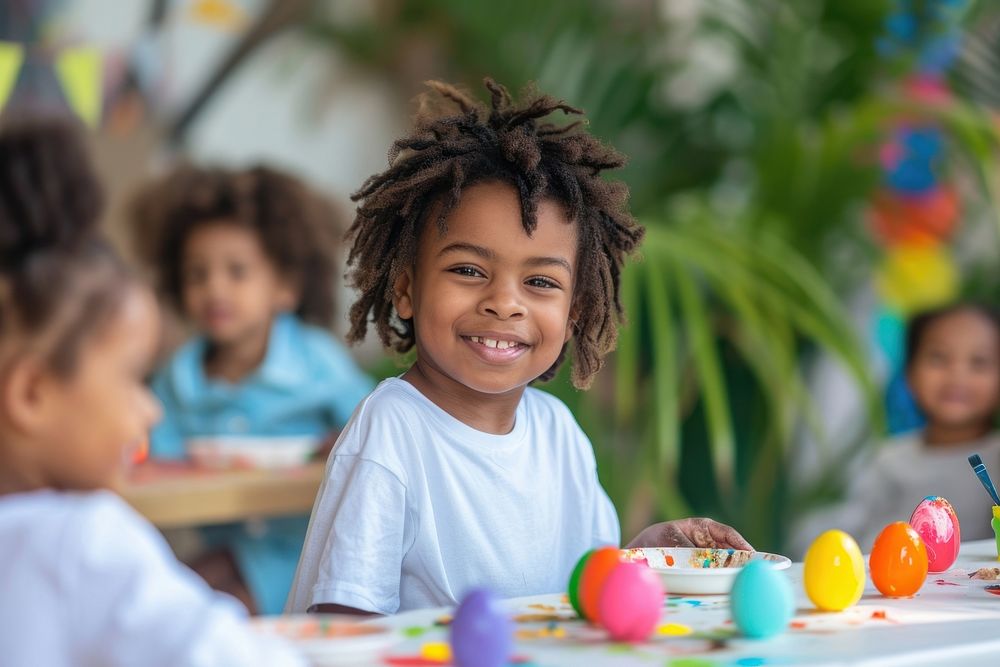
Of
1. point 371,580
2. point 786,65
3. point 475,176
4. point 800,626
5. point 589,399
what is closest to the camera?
point 800,626

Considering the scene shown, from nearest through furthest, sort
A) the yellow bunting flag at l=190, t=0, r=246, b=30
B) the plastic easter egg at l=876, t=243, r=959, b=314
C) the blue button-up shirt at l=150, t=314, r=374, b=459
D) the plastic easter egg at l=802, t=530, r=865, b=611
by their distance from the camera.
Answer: the plastic easter egg at l=802, t=530, r=865, b=611 < the blue button-up shirt at l=150, t=314, r=374, b=459 < the plastic easter egg at l=876, t=243, r=959, b=314 < the yellow bunting flag at l=190, t=0, r=246, b=30

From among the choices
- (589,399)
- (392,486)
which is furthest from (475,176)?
(589,399)

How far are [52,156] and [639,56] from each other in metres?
1.80

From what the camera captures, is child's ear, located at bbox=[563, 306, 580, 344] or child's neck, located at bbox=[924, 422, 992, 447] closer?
child's ear, located at bbox=[563, 306, 580, 344]

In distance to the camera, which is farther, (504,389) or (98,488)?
(504,389)

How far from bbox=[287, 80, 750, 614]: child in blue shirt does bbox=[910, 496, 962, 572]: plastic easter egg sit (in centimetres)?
16

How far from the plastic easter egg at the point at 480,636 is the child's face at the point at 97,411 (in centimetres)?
24

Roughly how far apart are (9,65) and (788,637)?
2976mm

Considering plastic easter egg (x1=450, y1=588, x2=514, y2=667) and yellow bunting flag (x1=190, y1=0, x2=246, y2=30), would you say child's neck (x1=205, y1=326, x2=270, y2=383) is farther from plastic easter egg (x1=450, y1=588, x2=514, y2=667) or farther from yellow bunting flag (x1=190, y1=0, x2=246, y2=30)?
plastic easter egg (x1=450, y1=588, x2=514, y2=667)

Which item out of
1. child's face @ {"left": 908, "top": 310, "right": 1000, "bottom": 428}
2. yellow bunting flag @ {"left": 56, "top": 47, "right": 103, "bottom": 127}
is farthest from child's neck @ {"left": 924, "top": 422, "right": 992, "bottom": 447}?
yellow bunting flag @ {"left": 56, "top": 47, "right": 103, "bottom": 127}

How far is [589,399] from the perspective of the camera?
2512 mm

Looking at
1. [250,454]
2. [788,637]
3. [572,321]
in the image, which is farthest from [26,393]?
[250,454]

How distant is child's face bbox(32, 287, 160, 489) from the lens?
0.75 m

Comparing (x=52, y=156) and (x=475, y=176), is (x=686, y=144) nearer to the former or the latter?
(x=52, y=156)
